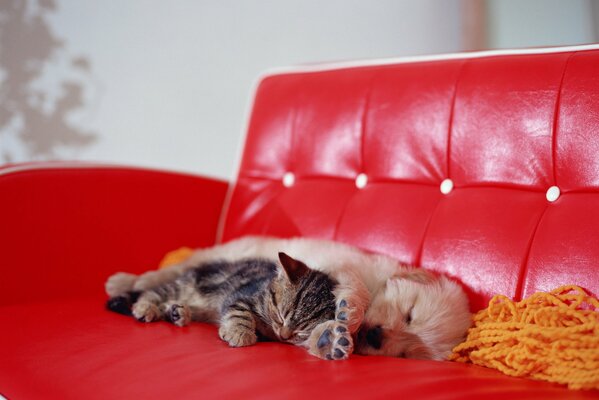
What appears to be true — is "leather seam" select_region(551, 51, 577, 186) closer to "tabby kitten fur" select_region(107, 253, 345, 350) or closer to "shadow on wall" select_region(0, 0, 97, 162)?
"tabby kitten fur" select_region(107, 253, 345, 350)

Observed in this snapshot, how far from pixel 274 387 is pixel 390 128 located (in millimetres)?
1137

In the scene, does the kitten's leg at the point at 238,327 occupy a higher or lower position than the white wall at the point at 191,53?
lower

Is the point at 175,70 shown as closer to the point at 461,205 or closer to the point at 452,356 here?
the point at 461,205

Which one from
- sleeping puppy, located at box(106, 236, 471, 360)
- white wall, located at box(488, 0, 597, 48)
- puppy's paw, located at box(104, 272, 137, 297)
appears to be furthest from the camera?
white wall, located at box(488, 0, 597, 48)

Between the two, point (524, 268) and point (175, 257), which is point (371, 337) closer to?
Answer: point (524, 268)

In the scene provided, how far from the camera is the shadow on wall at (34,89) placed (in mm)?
3453

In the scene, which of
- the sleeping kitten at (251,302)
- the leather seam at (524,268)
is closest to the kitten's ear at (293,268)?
the sleeping kitten at (251,302)

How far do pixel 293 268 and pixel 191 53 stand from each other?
2.05 m

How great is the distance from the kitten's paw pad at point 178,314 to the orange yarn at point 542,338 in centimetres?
74

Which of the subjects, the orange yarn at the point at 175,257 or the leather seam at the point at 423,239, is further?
the orange yarn at the point at 175,257

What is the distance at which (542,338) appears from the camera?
1.53 meters

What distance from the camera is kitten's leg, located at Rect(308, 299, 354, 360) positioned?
5.12 ft

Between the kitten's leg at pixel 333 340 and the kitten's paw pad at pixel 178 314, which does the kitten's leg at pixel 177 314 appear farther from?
the kitten's leg at pixel 333 340

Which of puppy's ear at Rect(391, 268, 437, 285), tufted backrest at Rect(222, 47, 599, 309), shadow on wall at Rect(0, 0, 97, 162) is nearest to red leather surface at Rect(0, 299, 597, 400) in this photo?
puppy's ear at Rect(391, 268, 437, 285)
